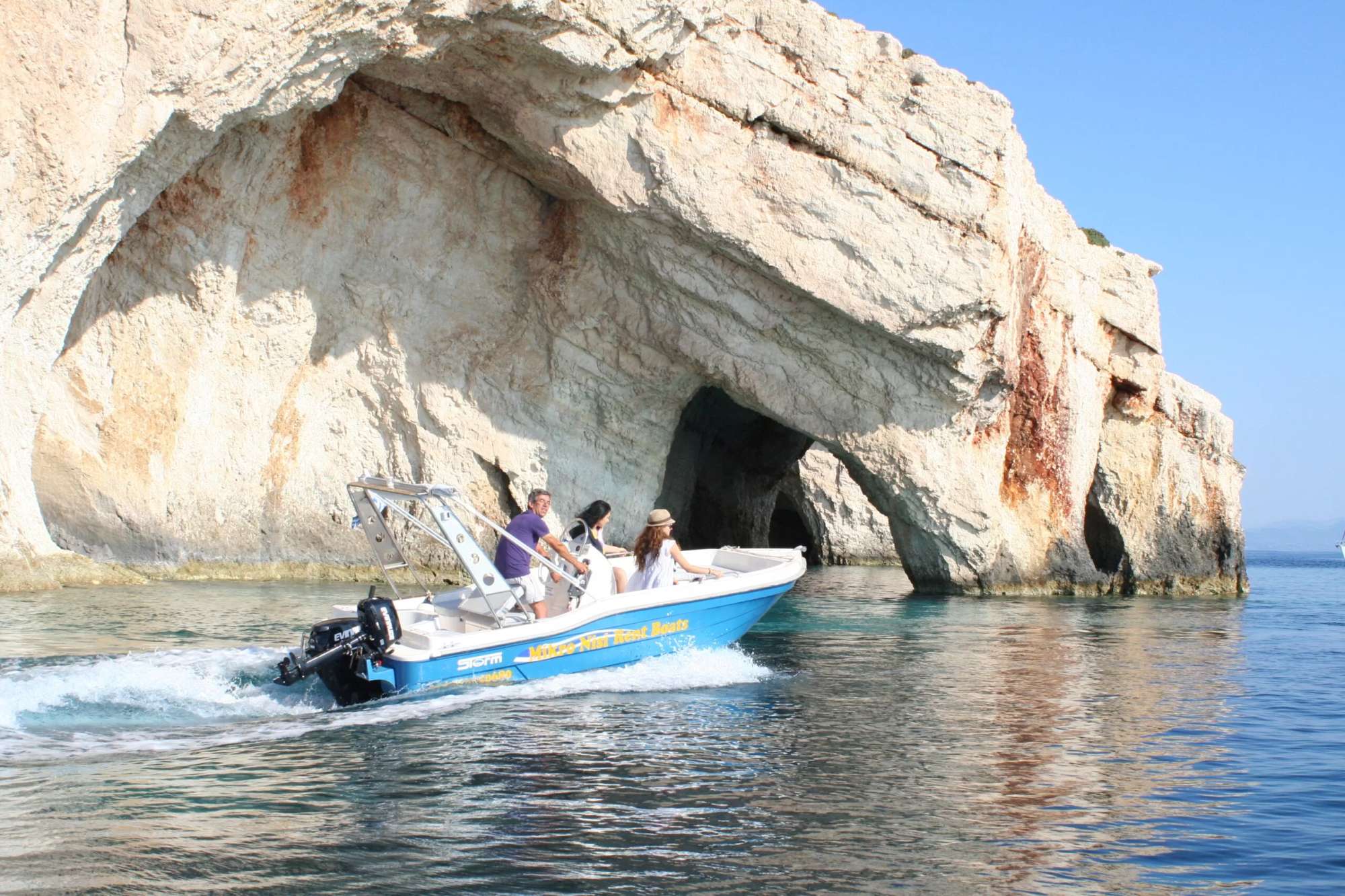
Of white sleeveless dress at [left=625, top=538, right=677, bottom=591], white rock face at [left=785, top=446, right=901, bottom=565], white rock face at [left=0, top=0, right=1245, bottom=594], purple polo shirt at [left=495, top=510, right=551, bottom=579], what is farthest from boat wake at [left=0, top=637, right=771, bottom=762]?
white rock face at [left=785, top=446, right=901, bottom=565]

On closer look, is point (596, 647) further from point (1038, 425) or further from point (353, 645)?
point (1038, 425)

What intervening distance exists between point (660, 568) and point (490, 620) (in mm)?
1543

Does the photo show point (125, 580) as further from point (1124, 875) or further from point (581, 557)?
point (1124, 875)

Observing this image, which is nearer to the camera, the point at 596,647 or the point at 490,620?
the point at 596,647

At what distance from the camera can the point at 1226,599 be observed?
71.9ft

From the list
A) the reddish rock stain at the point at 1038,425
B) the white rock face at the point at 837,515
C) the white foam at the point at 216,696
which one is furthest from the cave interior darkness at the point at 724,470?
the white foam at the point at 216,696

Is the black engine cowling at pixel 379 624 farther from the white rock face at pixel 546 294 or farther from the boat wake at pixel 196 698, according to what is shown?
the white rock face at pixel 546 294

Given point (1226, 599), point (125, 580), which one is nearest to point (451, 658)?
point (125, 580)

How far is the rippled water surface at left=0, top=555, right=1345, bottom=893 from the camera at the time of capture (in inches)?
208

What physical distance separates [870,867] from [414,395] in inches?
628

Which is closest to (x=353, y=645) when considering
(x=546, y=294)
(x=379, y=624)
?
(x=379, y=624)

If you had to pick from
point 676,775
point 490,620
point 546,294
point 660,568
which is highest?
point 546,294

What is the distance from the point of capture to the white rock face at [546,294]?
15477mm

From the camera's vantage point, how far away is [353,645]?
8.64m
